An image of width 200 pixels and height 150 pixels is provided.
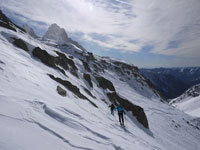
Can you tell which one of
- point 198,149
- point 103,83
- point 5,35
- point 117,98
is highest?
point 5,35

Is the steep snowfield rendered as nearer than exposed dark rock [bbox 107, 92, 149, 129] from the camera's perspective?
No

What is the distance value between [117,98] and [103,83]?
6.91m

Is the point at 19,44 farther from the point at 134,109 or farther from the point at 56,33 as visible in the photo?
the point at 56,33

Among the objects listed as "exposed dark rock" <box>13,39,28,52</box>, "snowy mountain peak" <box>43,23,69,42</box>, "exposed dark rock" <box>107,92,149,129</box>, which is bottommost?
"exposed dark rock" <box>107,92,149,129</box>

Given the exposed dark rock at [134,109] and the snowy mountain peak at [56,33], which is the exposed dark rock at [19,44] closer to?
the exposed dark rock at [134,109]

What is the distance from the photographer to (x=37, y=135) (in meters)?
4.02

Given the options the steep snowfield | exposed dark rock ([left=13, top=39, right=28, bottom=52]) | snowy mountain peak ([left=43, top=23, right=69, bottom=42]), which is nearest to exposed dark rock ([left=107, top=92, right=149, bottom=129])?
exposed dark rock ([left=13, top=39, right=28, bottom=52])

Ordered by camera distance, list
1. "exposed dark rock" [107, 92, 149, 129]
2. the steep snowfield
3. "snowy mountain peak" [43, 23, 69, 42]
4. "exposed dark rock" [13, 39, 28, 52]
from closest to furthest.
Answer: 1. "exposed dark rock" [13, 39, 28, 52]
2. "exposed dark rock" [107, 92, 149, 129]
3. the steep snowfield
4. "snowy mountain peak" [43, 23, 69, 42]

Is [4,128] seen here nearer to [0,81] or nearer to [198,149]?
[0,81]

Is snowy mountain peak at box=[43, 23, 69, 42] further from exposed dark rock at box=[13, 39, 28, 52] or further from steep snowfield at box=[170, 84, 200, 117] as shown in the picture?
steep snowfield at box=[170, 84, 200, 117]

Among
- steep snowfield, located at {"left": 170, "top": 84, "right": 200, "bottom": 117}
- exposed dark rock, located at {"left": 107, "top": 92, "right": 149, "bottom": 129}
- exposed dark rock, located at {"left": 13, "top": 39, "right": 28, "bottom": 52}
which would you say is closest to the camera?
exposed dark rock, located at {"left": 13, "top": 39, "right": 28, "bottom": 52}

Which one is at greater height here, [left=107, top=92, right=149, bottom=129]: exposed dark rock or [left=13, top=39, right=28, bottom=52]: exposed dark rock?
[left=13, top=39, right=28, bottom=52]: exposed dark rock

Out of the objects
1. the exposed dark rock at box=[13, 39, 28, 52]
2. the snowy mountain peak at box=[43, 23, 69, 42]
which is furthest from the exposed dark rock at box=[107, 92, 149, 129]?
the snowy mountain peak at box=[43, 23, 69, 42]

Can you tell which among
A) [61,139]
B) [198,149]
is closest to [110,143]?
[61,139]
